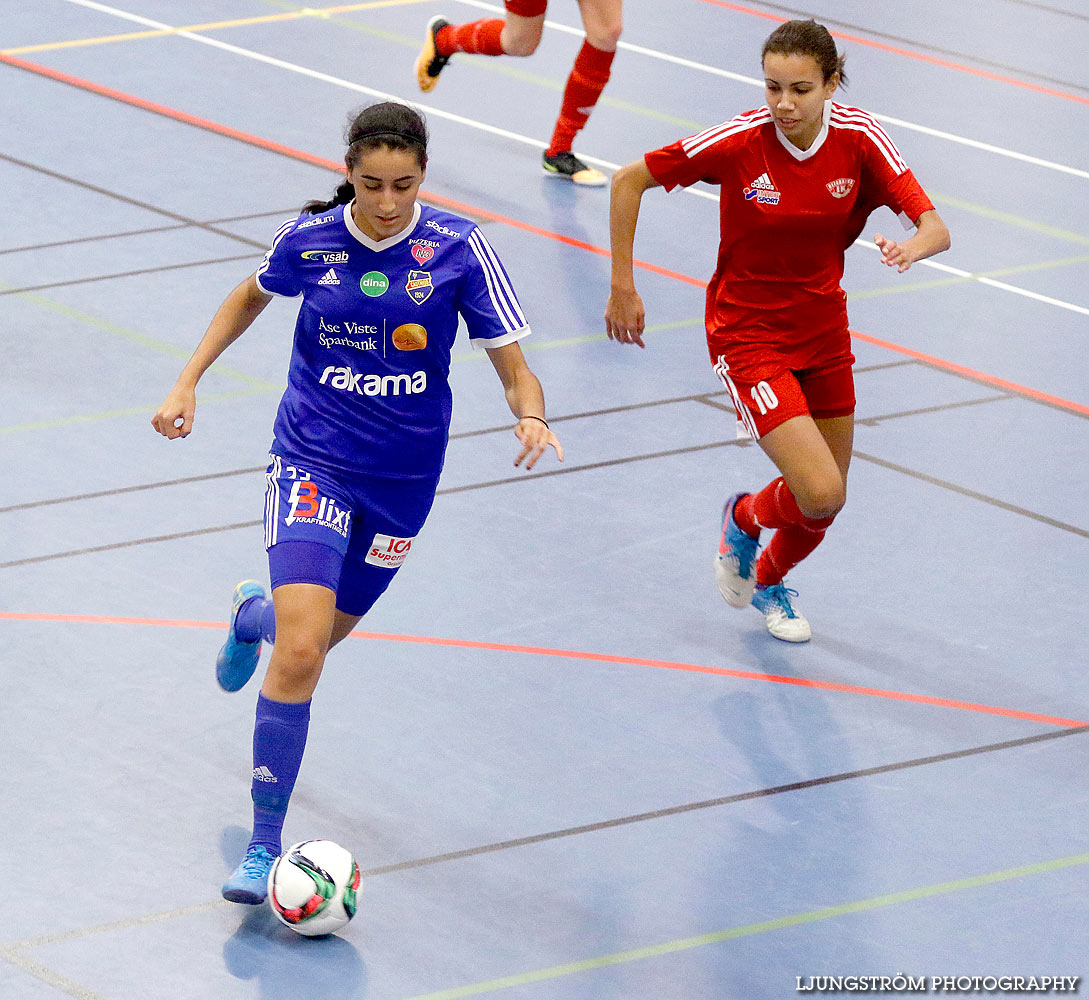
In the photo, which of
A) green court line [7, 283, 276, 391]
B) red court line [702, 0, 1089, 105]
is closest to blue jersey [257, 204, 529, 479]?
green court line [7, 283, 276, 391]

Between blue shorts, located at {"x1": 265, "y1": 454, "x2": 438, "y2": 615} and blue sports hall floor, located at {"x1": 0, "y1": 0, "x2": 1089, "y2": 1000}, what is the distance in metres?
0.71

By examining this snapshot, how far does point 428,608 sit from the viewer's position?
22.0ft

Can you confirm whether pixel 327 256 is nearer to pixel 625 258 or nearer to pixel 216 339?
pixel 216 339

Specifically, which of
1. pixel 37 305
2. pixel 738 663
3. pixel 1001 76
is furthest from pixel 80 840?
pixel 1001 76

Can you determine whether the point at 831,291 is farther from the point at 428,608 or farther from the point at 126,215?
the point at 126,215

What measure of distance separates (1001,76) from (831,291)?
7948mm

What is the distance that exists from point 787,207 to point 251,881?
273 cm

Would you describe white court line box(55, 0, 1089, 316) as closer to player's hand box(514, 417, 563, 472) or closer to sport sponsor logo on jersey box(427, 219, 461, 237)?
sport sponsor logo on jersey box(427, 219, 461, 237)

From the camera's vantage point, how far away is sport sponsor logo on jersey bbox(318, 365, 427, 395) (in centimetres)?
513

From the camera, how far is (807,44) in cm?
602

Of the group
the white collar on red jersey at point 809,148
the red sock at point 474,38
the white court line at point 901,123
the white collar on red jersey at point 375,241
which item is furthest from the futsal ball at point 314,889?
the white court line at point 901,123

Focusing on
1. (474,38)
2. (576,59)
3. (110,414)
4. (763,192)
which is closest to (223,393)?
(110,414)

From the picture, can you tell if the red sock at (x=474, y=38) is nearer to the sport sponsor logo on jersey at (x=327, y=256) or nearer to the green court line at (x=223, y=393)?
the green court line at (x=223, y=393)

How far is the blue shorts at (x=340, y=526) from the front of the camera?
5004mm
